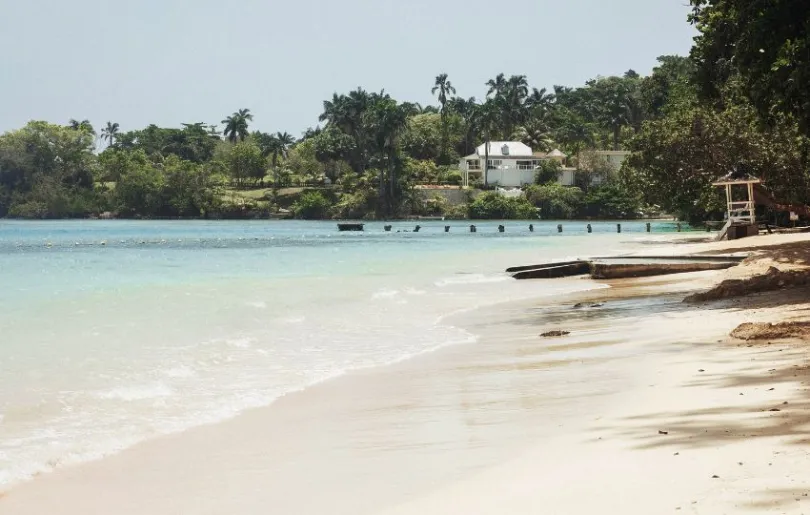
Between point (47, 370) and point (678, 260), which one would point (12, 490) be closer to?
point (47, 370)

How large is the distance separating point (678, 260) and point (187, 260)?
1214 inches

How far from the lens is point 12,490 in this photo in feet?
26.3

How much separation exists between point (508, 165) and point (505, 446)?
508ft

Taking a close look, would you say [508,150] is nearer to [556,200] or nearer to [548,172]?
[548,172]

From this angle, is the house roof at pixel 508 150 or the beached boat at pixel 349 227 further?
the house roof at pixel 508 150

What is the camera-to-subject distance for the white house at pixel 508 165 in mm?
160125

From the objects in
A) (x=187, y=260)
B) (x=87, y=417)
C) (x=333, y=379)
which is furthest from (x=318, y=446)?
(x=187, y=260)

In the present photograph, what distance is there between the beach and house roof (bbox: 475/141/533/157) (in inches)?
5850


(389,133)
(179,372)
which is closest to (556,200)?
(389,133)

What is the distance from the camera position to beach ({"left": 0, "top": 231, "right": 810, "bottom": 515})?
6.36 m

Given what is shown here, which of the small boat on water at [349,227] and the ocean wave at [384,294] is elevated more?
the small boat on water at [349,227]

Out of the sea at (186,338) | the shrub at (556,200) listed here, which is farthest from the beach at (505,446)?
the shrub at (556,200)

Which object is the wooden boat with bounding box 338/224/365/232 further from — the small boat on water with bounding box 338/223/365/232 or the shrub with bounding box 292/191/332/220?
the shrub with bounding box 292/191/332/220

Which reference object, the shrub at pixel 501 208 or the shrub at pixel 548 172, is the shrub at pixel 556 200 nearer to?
the shrub at pixel 501 208
